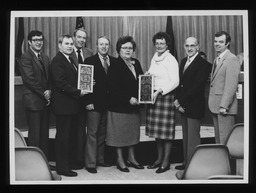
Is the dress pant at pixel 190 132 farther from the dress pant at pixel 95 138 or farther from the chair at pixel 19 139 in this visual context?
the chair at pixel 19 139

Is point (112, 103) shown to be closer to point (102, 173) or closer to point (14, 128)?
point (102, 173)

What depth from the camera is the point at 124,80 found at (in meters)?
2.31

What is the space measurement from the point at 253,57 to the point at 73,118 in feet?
3.90

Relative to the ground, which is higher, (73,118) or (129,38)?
(129,38)

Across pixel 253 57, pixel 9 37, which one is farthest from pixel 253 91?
pixel 9 37

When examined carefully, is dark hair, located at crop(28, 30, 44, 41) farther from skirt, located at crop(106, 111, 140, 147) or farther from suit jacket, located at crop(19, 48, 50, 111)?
skirt, located at crop(106, 111, 140, 147)

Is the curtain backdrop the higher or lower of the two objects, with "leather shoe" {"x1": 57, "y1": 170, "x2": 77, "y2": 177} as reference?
higher

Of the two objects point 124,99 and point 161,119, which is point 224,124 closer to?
point 161,119

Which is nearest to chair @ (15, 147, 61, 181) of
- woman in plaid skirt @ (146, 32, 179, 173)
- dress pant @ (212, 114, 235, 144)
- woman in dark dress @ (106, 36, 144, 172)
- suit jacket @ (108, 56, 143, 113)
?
woman in dark dress @ (106, 36, 144, 172)

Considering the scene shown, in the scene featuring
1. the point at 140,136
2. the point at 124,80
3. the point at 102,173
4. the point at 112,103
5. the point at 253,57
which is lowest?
the point at 102,173

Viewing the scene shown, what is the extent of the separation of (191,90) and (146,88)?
→ 28 centimetres

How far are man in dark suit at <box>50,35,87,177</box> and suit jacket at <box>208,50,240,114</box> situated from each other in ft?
2.65

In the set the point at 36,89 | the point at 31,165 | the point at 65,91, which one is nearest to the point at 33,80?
the point at 36,89

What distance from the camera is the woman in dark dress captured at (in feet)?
7.58
